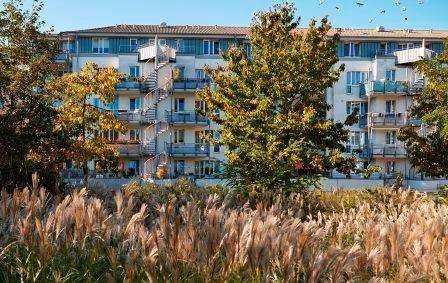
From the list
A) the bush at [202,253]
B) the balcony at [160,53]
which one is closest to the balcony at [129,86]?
the balcony at [160,53]

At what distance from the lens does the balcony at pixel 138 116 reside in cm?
4988

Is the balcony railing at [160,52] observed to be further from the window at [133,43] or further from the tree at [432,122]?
the tree at [432,122]

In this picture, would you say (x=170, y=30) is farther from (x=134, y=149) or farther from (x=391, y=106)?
(x=391, y=106)

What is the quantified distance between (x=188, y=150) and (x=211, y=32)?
10.6 meters

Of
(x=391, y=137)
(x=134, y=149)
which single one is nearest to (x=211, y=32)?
(x=134, y=149)

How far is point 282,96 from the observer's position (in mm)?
24031

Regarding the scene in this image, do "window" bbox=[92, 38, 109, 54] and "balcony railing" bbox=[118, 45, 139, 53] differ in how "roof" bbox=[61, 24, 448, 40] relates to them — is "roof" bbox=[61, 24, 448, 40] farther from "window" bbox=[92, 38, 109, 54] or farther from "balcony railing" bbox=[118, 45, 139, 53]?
"balcony railing" bbox=[118, 45, 139, 53]

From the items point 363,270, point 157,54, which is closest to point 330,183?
point 157,54

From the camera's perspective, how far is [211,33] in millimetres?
52125

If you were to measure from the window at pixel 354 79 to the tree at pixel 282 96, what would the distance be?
26584mm

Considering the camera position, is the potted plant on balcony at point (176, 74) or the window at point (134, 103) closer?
the potted plant on balcony at point (176, 74)

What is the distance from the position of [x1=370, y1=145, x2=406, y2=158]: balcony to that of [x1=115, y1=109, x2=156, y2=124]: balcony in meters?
18.8

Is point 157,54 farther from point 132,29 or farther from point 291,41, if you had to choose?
point 291,41

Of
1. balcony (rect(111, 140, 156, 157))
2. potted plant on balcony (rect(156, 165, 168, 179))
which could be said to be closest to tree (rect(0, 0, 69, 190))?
potted plant on balcony (rect(156, 165, 168, 179))
